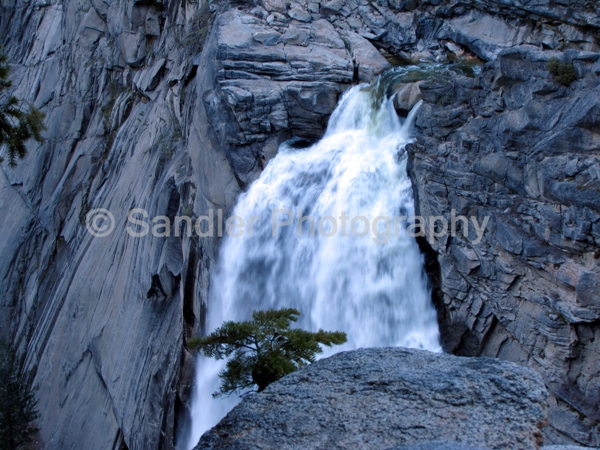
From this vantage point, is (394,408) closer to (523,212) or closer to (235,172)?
(523,212)

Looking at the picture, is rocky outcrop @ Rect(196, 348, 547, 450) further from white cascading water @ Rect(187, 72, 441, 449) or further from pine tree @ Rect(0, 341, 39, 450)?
pine tree @ Rect(0, 341, 39, 450)

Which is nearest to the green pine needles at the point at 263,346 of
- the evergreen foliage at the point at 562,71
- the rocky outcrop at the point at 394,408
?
the rocky outcrop at the point at 394,408

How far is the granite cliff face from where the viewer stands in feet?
34.3

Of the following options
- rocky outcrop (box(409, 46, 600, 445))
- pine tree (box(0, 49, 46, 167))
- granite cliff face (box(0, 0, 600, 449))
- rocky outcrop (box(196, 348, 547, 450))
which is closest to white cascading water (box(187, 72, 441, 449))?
granite cliff face (box(0, 0, 600, 449))

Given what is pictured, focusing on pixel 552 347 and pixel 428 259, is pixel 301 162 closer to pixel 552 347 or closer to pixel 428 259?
pixel 428 259

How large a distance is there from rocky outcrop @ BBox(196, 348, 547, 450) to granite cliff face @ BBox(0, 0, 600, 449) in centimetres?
557

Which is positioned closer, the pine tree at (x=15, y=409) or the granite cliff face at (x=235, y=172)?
the granite cliff face at (x=235, y=172)

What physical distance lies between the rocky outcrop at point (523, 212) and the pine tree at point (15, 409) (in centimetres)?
1464

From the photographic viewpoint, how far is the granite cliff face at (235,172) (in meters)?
10.4

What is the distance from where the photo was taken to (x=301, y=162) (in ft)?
52.3

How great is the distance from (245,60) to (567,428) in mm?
14131

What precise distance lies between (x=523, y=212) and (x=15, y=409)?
17658 mm

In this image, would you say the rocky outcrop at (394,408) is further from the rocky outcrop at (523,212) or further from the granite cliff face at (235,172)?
the granite cliff face at (235,172)

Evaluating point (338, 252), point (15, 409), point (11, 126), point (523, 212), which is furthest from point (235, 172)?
point (15, 409)
